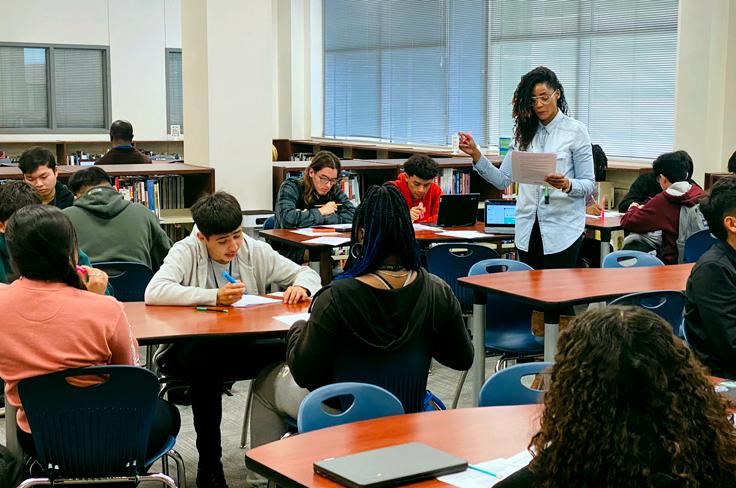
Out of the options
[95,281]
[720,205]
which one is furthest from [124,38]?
[720,205]

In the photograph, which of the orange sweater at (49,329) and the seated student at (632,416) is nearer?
the seated student at (632,416)

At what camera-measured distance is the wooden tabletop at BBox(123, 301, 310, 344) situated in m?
3.55

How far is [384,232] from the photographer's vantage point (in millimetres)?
3041

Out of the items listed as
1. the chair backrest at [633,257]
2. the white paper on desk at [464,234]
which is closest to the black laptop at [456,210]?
the white paper on desk at [464,234]

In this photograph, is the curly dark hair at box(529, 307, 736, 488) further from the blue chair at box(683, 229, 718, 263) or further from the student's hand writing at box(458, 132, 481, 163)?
the blue chair at box(683, 229, 718, 263)

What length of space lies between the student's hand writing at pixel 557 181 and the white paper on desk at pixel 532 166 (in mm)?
40

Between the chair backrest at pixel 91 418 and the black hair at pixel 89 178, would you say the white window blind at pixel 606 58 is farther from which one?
the chair backrest at pixel 91 418

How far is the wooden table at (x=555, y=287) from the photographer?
167 inches

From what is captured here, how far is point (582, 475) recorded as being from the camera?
5.48 ft

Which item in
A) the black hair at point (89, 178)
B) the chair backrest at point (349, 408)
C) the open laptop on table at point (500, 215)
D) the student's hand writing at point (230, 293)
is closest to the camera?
the chair backrest at point (349, 408)

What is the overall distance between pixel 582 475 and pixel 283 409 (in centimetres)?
197

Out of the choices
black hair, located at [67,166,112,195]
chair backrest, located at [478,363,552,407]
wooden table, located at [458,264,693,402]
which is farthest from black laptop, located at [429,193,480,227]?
chair backrest, located at [478,363,552,407]

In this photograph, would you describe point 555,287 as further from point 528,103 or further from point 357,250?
point 357,250

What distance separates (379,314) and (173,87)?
1078cm
